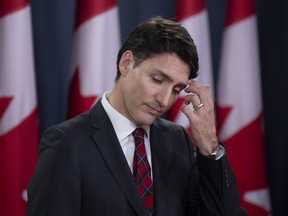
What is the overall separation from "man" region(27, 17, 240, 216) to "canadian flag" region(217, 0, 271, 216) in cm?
83

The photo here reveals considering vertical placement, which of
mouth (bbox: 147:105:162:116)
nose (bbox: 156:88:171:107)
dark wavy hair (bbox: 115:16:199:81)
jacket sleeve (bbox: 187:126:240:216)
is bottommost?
jacket sleeve (bbox: 187:126:240:216)

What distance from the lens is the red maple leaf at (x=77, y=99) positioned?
1929mm

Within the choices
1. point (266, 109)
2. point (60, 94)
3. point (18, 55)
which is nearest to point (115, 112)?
point (18, 55)

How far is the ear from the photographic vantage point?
1.21 m

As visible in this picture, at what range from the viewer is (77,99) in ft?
6.40

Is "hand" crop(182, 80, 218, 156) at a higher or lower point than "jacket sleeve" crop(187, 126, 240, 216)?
higher

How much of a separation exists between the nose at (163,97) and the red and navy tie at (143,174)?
0.09 meters

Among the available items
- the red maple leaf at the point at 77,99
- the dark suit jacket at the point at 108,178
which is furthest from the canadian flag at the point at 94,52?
the dark suit jacket at the point at 108,178

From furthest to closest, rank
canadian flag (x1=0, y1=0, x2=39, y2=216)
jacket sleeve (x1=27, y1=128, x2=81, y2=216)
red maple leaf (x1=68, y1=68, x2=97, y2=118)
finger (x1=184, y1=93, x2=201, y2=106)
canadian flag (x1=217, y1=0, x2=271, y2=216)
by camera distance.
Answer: canadian flag (x1=217, y1=0, x2=271, y2=216) < red maple leaf (x1=68, y1=68, x2=97, y2=118) < canadian flag (x1=0, y1=0, x2=39, y2=216) < finger (x1=184, y1=93, x2=201, y2=106) < jacket sleeve (x1=27, y1=128, x2=81, y2=216)

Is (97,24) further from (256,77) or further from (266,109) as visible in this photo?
(266,109)

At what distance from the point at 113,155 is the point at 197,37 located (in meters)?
0.99

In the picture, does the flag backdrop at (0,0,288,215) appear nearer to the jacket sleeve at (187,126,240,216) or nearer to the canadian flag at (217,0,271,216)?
the canadian flag at (217,0,271,216)

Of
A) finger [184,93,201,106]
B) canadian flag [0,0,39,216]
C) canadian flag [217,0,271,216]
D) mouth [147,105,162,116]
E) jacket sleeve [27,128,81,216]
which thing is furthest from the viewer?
canadian flag [217,0,271,216]

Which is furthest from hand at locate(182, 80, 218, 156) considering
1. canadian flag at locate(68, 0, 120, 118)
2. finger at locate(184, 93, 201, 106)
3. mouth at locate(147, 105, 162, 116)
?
canadian flag at locate(68, 0, 120, 118)
